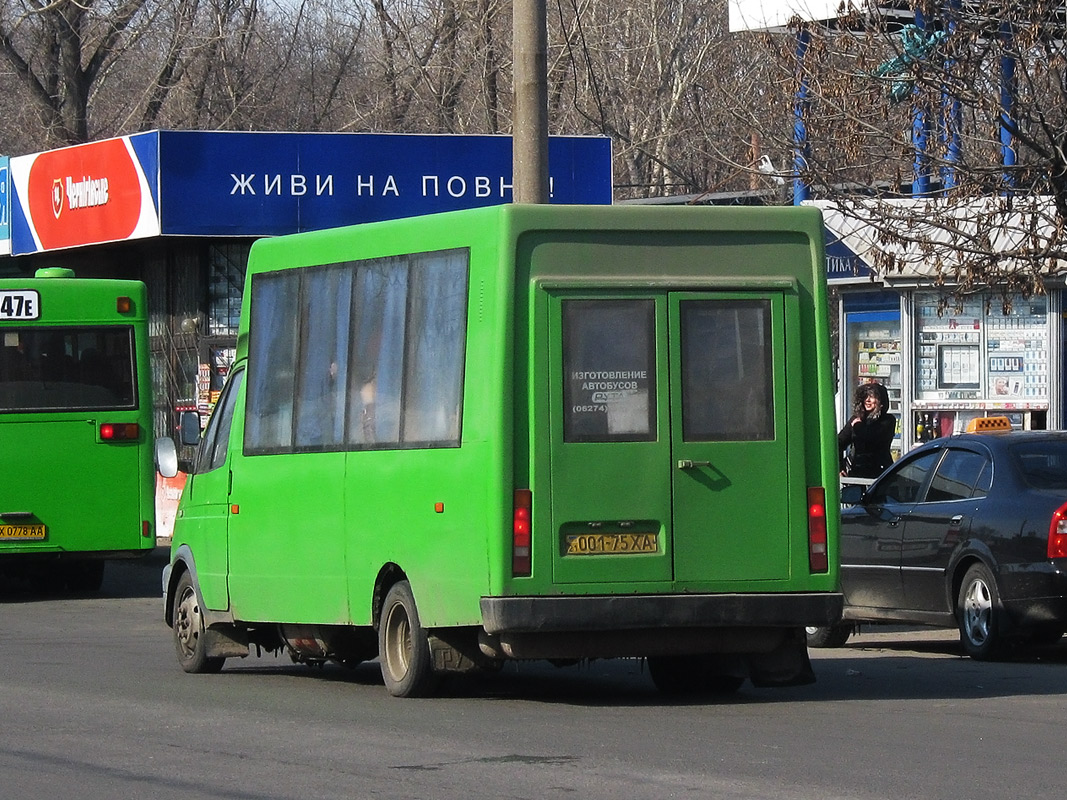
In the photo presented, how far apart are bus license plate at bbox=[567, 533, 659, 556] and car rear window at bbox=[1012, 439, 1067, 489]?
367cm

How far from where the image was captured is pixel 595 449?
33.8 ft

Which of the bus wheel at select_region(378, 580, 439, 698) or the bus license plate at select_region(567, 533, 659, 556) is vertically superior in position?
the bus license plate at select_region(567, 533, 659, 556)

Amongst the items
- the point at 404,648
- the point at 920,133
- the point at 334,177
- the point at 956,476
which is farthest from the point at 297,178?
the point at 404,648

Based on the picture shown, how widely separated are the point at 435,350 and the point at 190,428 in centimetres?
284

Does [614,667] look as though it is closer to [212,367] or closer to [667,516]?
[667,516]

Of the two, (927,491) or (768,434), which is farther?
(927,491)

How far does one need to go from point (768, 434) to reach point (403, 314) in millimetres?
1985

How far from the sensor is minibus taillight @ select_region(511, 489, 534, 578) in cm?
1011

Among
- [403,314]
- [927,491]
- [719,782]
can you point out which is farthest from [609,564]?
[927,491]

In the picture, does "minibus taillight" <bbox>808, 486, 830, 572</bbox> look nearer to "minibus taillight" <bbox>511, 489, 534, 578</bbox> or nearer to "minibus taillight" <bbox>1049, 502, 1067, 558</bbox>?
"minibus taillight" <bbox>511, 489, 534, 578</bbox>

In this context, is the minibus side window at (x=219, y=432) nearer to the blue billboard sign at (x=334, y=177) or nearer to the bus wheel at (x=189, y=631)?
the bus wheel at (x=189, y=631)

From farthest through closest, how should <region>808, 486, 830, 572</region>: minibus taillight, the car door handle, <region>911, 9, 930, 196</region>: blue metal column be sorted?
<region>911, 9, 930, 196</region>: blue metal column, <region>808, 486, 830, 572</region>: minibus taillight, the car door handle

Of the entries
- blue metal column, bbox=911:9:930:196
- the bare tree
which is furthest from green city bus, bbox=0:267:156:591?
blue metal column, bbox=911:9:930:196

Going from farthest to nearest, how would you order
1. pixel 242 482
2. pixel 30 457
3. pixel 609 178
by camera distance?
1. pixel 609 178
2. pixel 30 457
3. pixel 242 482
